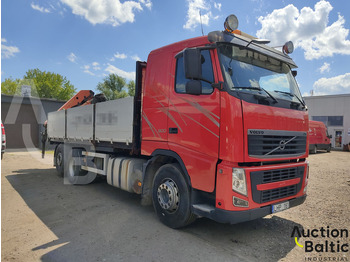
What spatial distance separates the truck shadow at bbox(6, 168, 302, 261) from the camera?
329cm

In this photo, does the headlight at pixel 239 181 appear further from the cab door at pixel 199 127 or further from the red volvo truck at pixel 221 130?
the cab door at pixel 199 127

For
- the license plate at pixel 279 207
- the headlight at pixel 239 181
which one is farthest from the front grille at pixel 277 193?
the headlight at pixel 239 181

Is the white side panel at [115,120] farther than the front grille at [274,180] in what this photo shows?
Yes

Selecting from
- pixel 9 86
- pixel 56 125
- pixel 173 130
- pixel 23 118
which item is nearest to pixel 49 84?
pixel 9 86

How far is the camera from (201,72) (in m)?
3.55

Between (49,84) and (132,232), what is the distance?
173ft

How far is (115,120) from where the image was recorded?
562 cm

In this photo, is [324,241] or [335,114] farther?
[335,114]

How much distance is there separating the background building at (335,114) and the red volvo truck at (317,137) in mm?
6610

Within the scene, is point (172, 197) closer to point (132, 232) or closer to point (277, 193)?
point (132, 232)

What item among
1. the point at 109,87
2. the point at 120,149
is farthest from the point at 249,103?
the point at 109,87

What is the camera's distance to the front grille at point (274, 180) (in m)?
3.36

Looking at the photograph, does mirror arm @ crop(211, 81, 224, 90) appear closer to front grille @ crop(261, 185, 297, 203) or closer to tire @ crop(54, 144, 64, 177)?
front grille @ crop(261, 185, 297, 203)

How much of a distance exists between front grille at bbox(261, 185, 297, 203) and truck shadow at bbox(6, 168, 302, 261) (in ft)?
2.23
